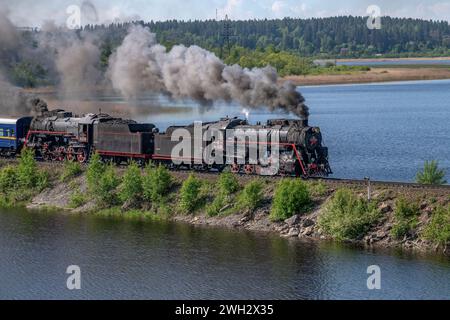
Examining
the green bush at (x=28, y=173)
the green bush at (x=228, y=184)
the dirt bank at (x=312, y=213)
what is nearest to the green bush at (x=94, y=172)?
the dirt bank at (x=312, y=213)

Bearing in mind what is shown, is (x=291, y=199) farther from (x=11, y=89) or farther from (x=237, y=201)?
(x=11, y=89)

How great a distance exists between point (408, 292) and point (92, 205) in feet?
111

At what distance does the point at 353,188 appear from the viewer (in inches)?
2410

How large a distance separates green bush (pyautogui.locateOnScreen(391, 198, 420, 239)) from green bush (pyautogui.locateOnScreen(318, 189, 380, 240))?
1735mm

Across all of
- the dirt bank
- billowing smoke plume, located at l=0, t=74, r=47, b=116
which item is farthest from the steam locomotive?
billowing smoke plume, located at l=0, t=74, r=47, b=116

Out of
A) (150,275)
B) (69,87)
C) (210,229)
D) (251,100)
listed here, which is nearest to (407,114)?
(69,87)

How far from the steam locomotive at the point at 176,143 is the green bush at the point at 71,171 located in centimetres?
260

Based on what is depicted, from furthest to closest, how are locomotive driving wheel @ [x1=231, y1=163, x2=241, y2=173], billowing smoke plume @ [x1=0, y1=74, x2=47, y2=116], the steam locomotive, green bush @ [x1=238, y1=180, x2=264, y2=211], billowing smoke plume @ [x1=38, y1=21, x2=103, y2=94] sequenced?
billowing smoke plume @ [x1=38, y1=21, x2=103, y2=94] < billowing smoke plume @ [x1=0, y1=74, x2=47, y2=116] < locomotive driving wheel @ [x1=231, y1=163, x2=241, y2=173] < the steam locomotive < green bush @ [x1=238, y1=180, x2=264, y2=211]

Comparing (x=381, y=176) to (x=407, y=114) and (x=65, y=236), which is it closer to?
(x=65, y=236)

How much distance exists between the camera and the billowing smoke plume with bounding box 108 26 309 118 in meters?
70.0

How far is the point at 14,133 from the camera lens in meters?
84.9

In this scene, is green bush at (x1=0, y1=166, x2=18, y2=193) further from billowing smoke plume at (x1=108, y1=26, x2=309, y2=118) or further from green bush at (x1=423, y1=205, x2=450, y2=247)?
green bush at (x1=423, y1=205, x2=450, y2=247)

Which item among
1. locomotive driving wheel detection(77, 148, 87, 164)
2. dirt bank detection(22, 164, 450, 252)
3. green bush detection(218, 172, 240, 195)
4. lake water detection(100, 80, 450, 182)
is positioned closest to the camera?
dirt bank detection(22, 164, 450, 252)
